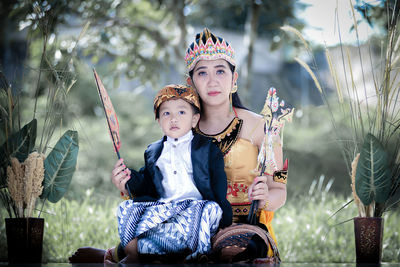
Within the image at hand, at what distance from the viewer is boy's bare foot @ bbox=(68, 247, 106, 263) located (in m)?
2.43

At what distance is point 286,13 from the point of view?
5.41m

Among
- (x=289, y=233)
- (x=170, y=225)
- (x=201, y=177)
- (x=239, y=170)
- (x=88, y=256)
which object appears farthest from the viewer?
(x=289, y=233)

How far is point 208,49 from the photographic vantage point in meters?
2.59

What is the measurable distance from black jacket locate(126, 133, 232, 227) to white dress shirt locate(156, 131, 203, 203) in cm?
3

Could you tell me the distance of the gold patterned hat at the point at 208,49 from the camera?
2590 millimetres

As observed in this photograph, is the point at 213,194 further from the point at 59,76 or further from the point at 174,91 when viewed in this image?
the point at 59,76

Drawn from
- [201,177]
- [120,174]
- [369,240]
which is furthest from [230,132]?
[369,240]

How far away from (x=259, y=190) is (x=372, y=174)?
21.2 inches

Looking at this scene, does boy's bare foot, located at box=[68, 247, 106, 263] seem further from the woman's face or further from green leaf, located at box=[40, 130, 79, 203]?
the woman's face

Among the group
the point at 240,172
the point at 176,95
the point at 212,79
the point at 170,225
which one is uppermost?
the point at 212,79

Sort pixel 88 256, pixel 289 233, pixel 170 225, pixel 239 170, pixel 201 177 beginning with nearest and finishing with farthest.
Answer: pixel 170 225, pixel 201 177, pixel 88 256, pixel 239 170, pixel 289 233

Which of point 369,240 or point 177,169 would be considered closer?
point 369,240

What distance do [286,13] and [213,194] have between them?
3632 mm

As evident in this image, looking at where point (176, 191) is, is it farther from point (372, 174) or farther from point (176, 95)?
point (372, 174)
